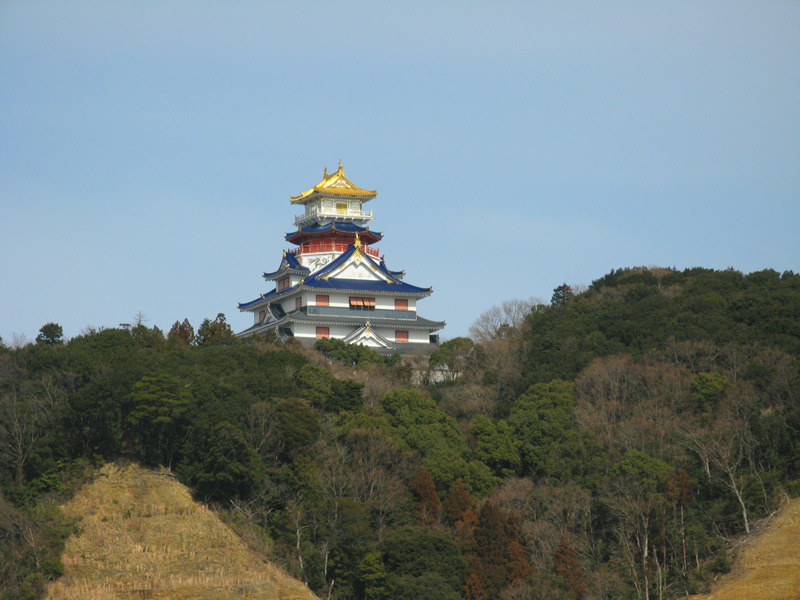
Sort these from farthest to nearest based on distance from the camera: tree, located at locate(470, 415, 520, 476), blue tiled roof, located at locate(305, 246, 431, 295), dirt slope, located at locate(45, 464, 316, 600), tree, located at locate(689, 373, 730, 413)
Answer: blue tiled roof, located at locate(305, 246, 431, 295) < tree, located at locate(689, 373, 730, 413) < tree, located at locate(470, 415, 520, 476) < dirt slope, located at locate(45, 464, 316, 600)

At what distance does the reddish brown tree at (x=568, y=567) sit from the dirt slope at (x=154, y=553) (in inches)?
334

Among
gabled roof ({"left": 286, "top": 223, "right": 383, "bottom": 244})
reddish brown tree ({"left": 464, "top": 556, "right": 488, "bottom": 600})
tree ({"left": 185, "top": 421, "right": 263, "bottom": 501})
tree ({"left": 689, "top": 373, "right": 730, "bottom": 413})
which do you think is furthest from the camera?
gabled roof ({"left": 286, "top": 223, "right": 383, "bottom": 244})

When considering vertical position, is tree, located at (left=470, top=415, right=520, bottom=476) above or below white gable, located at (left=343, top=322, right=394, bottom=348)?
→ below

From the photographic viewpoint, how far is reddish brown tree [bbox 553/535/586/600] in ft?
129

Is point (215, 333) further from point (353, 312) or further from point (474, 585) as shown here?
point (474, 585)

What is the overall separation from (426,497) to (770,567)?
40.5ft

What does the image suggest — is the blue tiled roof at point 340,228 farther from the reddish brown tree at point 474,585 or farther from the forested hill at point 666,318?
the reddish brown tree at point 474,585

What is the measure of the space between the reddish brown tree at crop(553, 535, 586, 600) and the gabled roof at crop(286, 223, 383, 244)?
3416 centimetres

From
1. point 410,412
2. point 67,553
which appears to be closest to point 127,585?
point 67,553

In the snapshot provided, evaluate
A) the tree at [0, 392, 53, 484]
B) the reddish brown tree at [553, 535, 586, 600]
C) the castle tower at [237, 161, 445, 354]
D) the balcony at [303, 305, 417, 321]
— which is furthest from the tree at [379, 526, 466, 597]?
the balcony at [303, 305, 417, 321]

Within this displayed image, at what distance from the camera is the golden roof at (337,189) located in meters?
72.3

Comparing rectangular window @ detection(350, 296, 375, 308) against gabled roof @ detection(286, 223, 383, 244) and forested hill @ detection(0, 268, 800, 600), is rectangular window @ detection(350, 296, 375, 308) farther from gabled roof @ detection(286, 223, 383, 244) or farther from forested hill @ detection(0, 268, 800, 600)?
forested hill @ detection(0, 268, 800, 600)

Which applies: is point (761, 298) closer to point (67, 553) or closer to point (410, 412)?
point (410, 412)

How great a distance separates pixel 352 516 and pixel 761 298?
2492 centimetres
